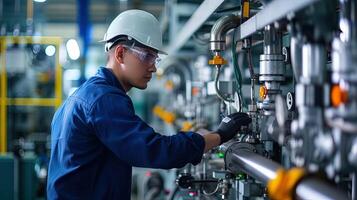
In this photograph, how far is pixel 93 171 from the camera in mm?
2318

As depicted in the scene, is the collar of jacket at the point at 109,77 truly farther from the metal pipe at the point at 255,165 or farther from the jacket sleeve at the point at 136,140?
the metal pipe at the point at 255,165

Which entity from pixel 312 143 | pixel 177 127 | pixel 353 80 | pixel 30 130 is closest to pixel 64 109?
pixel 312 143

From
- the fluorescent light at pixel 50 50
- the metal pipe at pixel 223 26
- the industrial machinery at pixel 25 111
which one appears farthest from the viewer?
Result: the fluorescent light at pixel 50 50

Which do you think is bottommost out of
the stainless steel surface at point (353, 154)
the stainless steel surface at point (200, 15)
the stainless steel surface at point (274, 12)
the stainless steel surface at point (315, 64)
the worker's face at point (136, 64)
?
the stainless steel surface at point (353, 154)

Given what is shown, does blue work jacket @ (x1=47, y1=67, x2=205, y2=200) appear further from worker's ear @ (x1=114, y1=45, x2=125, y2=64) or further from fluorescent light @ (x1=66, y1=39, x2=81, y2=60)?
fluorescent light @ (x1=66, y1=39, x2=81, y2=60)

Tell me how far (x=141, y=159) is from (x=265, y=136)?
1.79 feet

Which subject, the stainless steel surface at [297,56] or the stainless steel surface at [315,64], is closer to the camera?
the stainless steel surface at [315,64]

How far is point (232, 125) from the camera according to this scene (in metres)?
2.24

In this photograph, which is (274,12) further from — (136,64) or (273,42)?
(136,64)

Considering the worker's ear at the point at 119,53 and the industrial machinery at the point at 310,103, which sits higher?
the worker's ear at the point at 119,53

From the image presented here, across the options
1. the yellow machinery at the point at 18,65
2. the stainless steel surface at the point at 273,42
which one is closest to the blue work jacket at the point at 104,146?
the stainless steel surface at the point at 273,42

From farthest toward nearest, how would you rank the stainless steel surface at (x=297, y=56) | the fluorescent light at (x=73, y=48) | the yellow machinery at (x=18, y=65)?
the fluorescent light at (x=73, y=48) → the yellow machinery at (x=18, y=65) → the stainless steel surface at (x=297, y=56)

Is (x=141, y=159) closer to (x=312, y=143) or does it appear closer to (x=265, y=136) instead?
(x=265, y=136)

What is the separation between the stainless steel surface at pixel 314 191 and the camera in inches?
51.7
